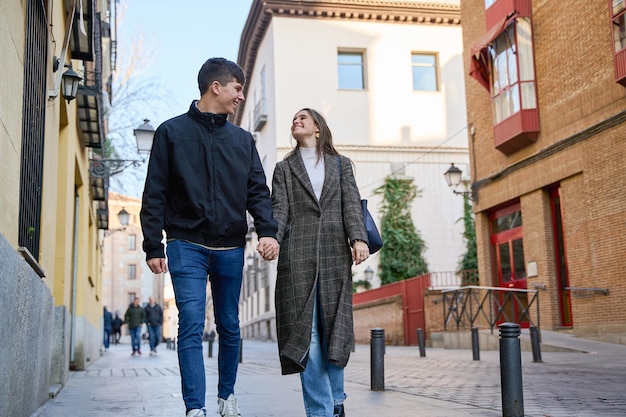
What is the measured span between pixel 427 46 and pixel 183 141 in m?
30.5

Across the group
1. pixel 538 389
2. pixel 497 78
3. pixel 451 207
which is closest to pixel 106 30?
pixel 497 78

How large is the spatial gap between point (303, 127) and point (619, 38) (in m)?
12.2

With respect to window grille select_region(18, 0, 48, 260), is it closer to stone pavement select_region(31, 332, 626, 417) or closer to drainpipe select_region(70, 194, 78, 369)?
stone pavement select_region(31, 332, 626, 417)

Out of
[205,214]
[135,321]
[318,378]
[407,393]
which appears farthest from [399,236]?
[205,214]

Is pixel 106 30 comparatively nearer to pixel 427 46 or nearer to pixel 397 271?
pixel 397 271

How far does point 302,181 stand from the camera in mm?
5102

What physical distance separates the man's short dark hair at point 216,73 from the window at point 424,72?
29633 mm

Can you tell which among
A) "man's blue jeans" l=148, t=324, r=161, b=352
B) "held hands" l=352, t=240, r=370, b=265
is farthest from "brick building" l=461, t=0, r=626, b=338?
"held hands" l=352, t=240, r=370, b=265

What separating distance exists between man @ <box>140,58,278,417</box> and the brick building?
12194mm

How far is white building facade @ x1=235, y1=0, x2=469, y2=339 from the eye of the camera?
3259 cm

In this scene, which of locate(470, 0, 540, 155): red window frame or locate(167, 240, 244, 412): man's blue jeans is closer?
locate(167, 240, 244, 412): man's blue jeans

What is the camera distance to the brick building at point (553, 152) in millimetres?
15953

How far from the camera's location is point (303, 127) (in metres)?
5.25

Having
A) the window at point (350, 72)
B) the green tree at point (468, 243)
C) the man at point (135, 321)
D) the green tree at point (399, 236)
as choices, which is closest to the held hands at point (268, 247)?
the man at point (135, 321)
